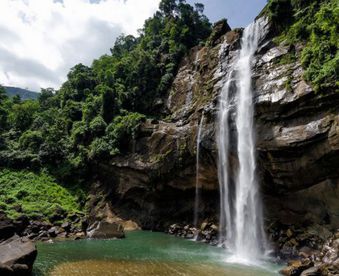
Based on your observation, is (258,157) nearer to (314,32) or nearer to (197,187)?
(197,187)

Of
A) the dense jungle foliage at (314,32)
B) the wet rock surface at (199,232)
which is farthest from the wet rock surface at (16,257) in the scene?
the dense jungle foliage at (314,32)

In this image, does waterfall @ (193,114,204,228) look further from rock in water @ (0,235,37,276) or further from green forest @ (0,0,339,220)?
rock in water @ (0,235,37,276)

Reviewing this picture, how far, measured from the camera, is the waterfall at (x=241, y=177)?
2641cm

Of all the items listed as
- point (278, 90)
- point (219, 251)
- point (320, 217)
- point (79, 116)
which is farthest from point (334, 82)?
point (79, 116)

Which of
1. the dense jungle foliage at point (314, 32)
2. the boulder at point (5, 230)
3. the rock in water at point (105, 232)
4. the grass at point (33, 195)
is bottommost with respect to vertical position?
the boulder at point (5, 230)

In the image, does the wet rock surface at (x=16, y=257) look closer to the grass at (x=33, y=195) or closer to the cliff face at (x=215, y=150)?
the grass at (x=33, y=195)

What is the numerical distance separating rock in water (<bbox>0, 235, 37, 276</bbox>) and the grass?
1644 centimetres

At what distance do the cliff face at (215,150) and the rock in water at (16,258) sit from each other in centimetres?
1739

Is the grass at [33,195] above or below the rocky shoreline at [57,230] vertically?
above

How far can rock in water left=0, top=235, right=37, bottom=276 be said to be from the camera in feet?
50.6

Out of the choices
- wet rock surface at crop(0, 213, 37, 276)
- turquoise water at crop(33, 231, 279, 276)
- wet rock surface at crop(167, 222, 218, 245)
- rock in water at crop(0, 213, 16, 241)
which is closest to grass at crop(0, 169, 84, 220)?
turquoise water at crop(33, 231, 279, 276)

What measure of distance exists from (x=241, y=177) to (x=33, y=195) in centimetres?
2428

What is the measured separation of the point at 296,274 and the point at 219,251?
26.0 feet

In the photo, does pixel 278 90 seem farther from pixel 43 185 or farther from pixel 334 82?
pixel 43 185
